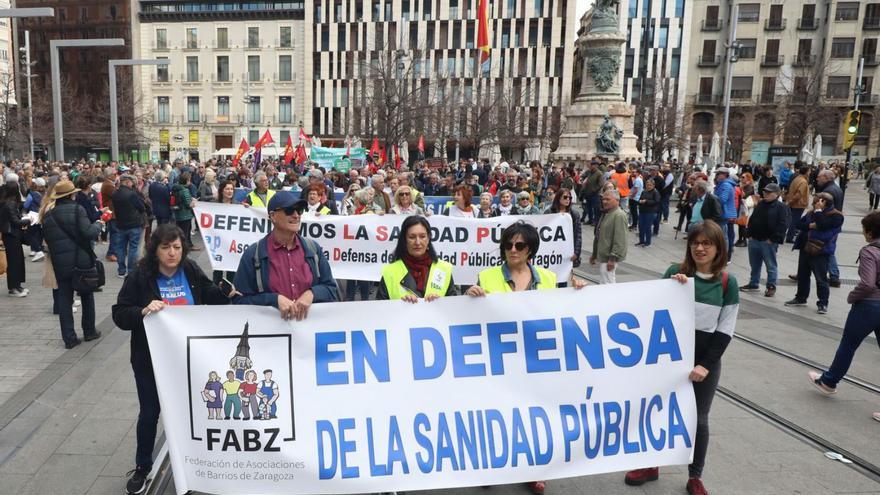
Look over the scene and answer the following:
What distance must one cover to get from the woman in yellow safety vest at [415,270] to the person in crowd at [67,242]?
14.0ft

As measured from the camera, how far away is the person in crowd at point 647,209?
15430 millimetres

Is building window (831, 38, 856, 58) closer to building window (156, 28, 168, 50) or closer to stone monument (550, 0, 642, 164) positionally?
stone monument (550, 0, 642, 164)

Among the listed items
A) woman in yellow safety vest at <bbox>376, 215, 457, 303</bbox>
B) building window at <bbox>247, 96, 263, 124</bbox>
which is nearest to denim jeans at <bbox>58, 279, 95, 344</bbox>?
woman in yellow safety vest at <bbox>376, 215, 457, 303</bbox>

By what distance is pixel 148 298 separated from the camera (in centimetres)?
398

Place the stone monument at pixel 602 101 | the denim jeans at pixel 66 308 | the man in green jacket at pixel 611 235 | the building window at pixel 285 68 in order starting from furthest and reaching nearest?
the building window at pixel 285 68
the stone monument at pixel 602 101
the man in green jacket at pixel 611 235
the denim jeans at pixel 66 308

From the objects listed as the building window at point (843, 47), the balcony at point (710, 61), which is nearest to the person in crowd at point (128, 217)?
the balcony at point (710, 61)

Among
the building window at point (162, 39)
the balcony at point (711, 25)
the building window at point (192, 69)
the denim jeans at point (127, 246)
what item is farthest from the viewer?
the building window at point (162, 39)

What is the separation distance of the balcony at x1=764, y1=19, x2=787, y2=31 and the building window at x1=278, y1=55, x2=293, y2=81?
49.9 metres

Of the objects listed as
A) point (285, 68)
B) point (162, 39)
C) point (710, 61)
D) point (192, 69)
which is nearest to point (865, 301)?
point (285, 68)

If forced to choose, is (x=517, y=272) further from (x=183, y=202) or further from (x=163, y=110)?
(x=163, y=110)

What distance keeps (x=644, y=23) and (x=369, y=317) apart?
243 ft

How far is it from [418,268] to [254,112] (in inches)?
2728

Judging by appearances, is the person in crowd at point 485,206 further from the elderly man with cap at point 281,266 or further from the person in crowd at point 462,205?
the elderly man with cap at point 281,266

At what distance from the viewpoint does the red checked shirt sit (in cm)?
411
